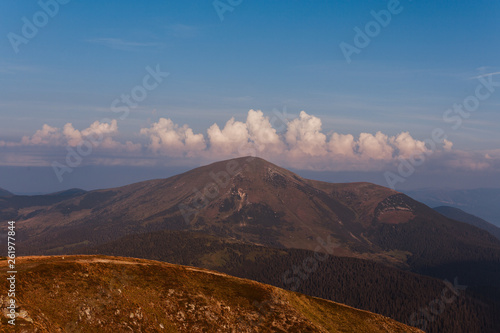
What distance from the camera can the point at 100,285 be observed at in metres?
72.2

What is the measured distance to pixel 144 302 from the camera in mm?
73188

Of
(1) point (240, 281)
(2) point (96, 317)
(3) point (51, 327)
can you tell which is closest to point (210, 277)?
(1) point (240, 281)

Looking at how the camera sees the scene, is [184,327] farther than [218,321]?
No

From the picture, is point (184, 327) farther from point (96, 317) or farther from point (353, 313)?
point (353, 313)

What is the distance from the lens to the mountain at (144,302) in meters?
60.7

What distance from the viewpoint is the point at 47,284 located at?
65.9 m

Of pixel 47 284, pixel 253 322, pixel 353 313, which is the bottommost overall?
pixel 353 313

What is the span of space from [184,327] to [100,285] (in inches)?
787

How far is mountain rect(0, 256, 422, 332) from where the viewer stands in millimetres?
60656

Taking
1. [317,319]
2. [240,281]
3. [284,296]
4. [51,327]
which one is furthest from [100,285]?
[317,319]

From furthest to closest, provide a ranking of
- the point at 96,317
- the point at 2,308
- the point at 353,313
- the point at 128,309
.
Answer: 1. the point at 353,313
2. the point at 128,309
3. the point at 96,317
4. the point at 2,308

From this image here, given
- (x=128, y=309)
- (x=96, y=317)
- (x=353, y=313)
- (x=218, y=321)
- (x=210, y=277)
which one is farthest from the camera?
(x=353, y=313)

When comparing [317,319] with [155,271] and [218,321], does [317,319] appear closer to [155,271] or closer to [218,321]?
[218,321]

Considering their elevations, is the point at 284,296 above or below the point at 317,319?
above
